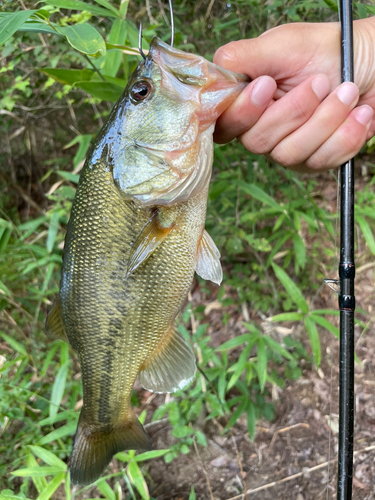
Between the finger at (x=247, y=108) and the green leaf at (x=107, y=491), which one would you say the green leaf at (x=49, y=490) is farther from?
the finger at (x=247, y=108)

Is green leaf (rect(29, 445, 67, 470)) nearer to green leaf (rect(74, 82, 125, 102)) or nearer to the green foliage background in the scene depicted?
the green foliage background

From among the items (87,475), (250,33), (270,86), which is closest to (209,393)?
(87,475)

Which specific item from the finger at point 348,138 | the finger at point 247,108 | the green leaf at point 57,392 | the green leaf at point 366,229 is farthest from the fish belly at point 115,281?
the green leaf at point 366,229

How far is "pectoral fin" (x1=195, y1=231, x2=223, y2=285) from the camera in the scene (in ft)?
3.96

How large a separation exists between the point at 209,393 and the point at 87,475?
1010 millimetres

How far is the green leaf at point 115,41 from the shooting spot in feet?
4.95

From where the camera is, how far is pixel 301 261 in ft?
6.84

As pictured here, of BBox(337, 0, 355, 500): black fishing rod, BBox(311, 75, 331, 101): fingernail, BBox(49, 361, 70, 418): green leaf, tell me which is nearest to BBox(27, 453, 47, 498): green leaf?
BBox(49, 361, 70, 418): green leaf

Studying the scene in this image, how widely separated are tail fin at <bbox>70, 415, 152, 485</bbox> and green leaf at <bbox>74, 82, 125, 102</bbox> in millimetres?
1415

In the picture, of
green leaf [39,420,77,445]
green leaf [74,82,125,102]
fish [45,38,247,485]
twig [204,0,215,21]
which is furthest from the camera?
twig [204,0,215,21]

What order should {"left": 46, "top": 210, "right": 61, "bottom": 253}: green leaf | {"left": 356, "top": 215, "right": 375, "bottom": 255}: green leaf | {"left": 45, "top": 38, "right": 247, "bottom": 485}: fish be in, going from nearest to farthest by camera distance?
1. {"left": 45, "top": 38, "right": 247, "bottom": 485}: fish
2. {"left": 356, "top": 215, "right": 375, "bottom": 255}: green leaf
3. {"left": 46, "top": 210, "right": 61, "bottom": 253}: green leaf

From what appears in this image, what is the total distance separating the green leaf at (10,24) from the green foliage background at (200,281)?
0.17 meters

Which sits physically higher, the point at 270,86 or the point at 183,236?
the point at 270,86

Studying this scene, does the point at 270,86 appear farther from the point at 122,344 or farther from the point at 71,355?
the point at 71,355
